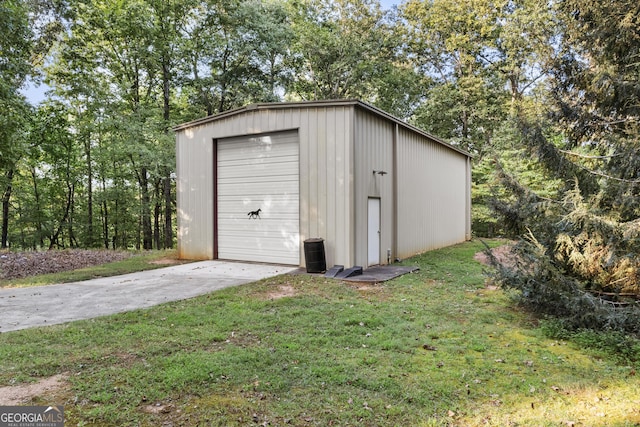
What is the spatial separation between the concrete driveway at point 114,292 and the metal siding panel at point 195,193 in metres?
1.49

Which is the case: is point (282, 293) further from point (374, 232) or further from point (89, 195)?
point (89, 195)

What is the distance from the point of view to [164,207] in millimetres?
19953

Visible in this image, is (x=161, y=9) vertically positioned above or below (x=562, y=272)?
above

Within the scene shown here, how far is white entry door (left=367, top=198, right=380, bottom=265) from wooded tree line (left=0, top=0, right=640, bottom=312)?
13.2ft

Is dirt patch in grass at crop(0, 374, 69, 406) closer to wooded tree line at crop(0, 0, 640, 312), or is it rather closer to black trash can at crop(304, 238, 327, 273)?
black trash can at crop(304, 238, 327, 273)

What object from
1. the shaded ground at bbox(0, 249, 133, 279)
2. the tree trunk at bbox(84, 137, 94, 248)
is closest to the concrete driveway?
the shaded ground at bbox(0, 249, 133, 279)

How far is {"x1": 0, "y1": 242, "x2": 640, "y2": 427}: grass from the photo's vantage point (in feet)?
8.59

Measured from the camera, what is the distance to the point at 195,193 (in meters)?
10.4

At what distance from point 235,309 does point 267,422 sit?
9.29ft

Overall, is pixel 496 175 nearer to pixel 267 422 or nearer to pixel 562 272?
pixel 562 272

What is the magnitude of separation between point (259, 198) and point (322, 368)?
6485 millimetres

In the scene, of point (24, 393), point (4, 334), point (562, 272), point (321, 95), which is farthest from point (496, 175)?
point (321, 95)

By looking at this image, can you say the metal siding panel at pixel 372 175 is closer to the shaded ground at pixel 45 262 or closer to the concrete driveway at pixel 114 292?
the concrete driveway at pixel 114 292
